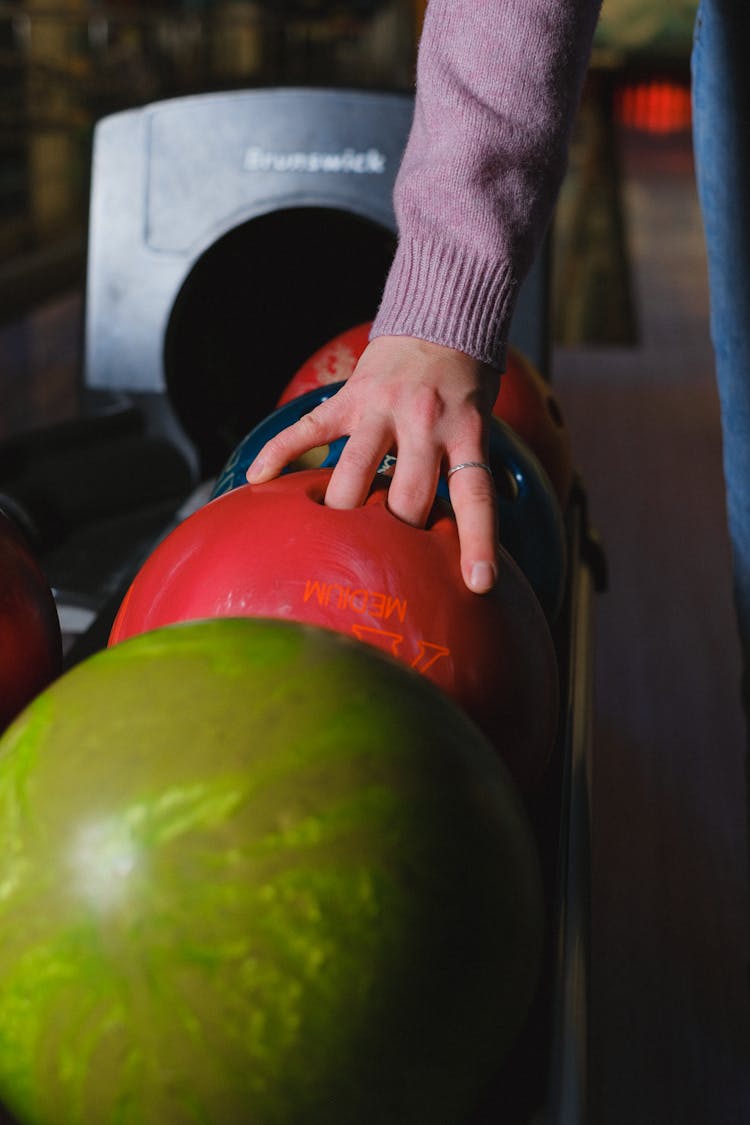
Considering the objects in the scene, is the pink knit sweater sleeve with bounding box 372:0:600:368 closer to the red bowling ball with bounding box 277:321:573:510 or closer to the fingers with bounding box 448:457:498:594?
the fingers with bounding box 448:457:498:594

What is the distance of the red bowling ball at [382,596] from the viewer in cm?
76

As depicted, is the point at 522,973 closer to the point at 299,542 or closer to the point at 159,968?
the point at 159,968

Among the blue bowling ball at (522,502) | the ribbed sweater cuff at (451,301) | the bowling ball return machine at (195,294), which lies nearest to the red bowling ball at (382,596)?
the ribbed sweater cuff at (451,301)

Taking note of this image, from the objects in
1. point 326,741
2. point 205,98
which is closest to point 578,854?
point 326,741

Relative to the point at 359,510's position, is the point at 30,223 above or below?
below

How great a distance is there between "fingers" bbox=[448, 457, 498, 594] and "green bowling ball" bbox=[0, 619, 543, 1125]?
20 cm

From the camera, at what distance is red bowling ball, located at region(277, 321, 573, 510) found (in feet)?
4.21

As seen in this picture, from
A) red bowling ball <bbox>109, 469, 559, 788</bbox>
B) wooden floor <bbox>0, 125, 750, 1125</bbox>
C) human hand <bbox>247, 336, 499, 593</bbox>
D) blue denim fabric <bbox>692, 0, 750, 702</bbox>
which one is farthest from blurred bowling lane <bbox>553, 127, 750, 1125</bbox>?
human hand <bbox>247, 336, 499, 593</bbox>

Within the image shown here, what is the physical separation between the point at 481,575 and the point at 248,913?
31 centimetres

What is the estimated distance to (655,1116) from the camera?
1120mm

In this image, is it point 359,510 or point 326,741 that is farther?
point 359,510

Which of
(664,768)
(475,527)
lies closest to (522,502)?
(475,527)

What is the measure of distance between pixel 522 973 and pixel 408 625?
0.78 feet

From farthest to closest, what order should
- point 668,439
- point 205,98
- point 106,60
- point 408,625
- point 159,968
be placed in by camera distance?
1. point 106,60
2. point 668,439
3. point 205,98
4. point 408,625
5. point 159,968
